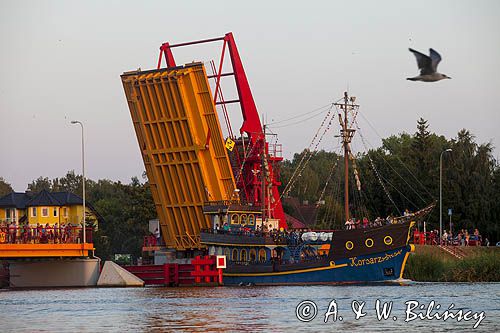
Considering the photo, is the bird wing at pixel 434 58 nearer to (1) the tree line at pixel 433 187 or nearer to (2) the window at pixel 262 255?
(2) the window at pixel 262 255

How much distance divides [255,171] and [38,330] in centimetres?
2679

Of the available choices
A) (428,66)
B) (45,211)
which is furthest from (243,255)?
(428,66)

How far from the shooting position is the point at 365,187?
207 feet

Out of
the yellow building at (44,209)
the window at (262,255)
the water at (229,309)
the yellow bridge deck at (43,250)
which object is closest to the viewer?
the water at (229,309)

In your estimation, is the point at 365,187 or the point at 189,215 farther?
the point at 365,187

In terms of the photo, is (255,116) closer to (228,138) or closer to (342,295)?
(228,138)

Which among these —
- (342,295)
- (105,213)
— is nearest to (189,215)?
(342,295)

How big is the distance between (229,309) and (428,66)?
40.0 feet

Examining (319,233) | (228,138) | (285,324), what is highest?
(228,138)

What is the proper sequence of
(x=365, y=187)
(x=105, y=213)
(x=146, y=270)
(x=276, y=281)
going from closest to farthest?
(x=276, y=281)
(x=146, y=270)
(x=365, y=187)
(x=105, y=213)

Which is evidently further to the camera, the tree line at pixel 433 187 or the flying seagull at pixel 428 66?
the tree line at pixel 433 187

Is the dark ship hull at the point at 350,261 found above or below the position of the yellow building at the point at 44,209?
below

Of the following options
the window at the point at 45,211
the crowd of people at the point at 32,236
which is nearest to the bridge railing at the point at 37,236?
the crowd of people at the point at 32,236

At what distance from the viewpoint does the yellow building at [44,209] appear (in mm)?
75938
